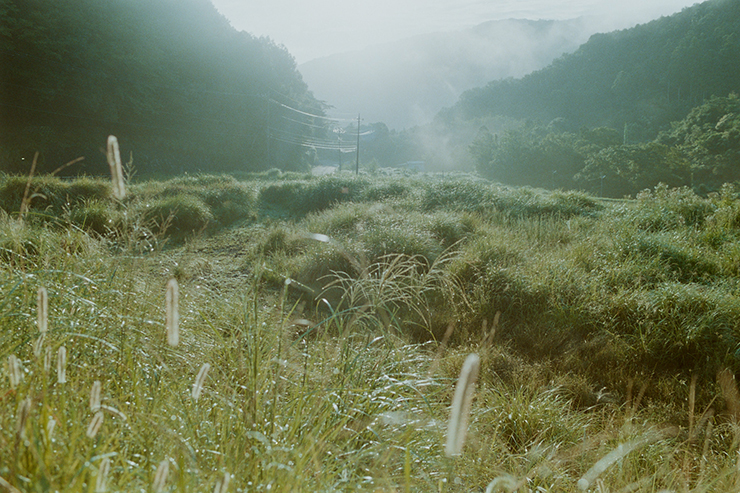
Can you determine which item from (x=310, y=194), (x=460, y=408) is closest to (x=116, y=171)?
(x=460, y=408)

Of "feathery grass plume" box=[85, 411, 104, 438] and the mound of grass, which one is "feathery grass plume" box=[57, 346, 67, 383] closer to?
"feathery grass plume" box=[85, 411, 104, 438]

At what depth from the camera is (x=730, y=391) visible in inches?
130

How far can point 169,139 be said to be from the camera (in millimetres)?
26734

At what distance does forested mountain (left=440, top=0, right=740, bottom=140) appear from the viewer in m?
38.0

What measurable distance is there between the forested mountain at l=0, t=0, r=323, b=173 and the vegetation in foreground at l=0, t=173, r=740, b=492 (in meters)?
14.7

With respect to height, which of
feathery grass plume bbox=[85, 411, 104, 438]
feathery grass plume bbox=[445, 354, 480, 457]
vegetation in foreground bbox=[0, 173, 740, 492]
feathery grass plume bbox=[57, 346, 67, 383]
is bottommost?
vegetation in foreground bbox=[0, 173, 740, 492]

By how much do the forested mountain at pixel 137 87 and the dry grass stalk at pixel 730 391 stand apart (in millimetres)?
18464

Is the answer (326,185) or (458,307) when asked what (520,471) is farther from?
(326,185)

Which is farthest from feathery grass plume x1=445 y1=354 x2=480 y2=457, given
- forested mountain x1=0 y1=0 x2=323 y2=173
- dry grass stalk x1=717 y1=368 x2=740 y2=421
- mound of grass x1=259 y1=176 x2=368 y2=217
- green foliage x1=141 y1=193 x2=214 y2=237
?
forested mountain x1=0 y1=0 x2=323 y2=173

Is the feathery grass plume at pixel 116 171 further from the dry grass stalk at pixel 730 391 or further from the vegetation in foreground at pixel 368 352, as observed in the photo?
the dry grass stalk at pixel 730 391

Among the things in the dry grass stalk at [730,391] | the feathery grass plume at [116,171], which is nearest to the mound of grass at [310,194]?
the dry grass stalk at [730,391]

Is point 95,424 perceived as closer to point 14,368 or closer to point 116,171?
point 14,368

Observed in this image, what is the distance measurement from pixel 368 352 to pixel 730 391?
2966mm

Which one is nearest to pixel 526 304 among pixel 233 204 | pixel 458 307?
pixel 458 307
